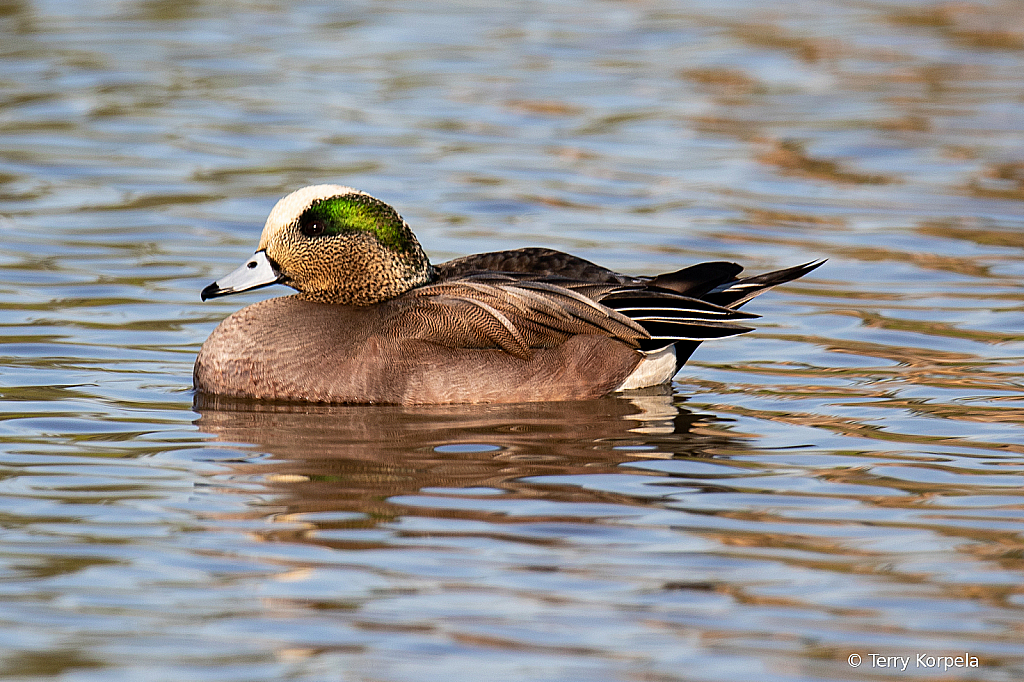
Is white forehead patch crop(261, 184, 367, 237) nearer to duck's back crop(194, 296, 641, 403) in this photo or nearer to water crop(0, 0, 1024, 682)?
duck's back crop(194, 296, 641, 403)

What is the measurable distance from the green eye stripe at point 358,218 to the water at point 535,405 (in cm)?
83

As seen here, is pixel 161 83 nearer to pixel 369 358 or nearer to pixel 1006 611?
pixel 369 358

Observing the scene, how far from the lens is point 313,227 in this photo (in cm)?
784

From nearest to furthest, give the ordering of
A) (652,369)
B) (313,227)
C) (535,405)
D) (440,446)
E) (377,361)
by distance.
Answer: (440,446) < (377,361) < (535,405) < (313,227) < (652,369)

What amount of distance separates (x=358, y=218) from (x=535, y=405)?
116 centimetres

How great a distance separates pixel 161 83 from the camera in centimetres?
1541

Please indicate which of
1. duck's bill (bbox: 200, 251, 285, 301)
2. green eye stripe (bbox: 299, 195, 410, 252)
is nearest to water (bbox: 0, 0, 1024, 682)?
duck's bill (bbox: 200, 251, 285, 301)

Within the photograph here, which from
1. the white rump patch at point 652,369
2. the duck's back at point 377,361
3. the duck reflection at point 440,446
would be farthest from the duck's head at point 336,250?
the white rump patch at point 652,369

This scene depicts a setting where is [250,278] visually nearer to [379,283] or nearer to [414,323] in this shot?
[379,283]

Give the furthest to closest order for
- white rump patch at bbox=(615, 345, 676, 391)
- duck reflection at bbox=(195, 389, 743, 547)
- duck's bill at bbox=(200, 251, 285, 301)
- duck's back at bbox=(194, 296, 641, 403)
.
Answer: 1. white rump patch at bbox=(615, 345, 676, 391)
2. duck's bill at bbox=(200, 251, 285, 301)
3. duck's back at bbox=(194, 296, 641, 403)
4. duck reflection at bbox=(195, 389, 743, 547)

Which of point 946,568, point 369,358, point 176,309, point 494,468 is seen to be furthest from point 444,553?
point 176,309

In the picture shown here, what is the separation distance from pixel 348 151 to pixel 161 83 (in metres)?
2.93

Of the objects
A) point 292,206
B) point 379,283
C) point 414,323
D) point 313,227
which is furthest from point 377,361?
point 292,206

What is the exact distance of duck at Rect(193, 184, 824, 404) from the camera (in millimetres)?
7578
